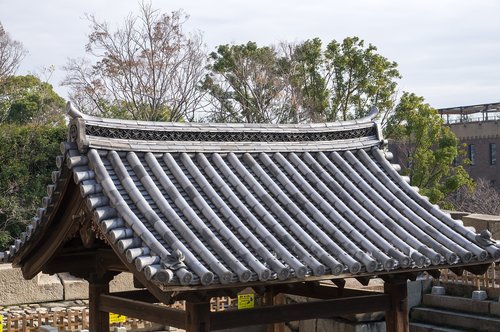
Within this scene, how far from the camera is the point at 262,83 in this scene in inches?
1218

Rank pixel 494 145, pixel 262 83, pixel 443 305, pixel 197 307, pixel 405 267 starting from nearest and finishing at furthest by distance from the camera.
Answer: pixel 197 307
pixel 405 267
pixel 443 305
pixel 262 83
pixel 494 145

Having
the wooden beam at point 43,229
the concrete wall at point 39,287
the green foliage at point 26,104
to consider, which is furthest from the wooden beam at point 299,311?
the green foliage at point 26,104

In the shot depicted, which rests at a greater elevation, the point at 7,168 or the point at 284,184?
the point at 7,168

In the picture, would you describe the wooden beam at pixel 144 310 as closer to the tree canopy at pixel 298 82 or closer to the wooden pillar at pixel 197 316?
the wooden pillar at pixel 197 316

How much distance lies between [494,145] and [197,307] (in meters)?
42.0

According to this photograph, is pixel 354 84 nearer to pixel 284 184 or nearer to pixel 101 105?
pixel 101 105

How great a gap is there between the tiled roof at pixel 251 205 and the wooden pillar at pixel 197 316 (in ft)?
1.72

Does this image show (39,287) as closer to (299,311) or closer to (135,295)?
(135,295)

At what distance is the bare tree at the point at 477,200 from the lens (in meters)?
35.5

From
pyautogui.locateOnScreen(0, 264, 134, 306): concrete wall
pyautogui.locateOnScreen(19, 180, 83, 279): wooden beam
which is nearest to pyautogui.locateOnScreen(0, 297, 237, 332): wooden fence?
pyautogui.locateOnScreen(0, 264, 134, 306): concrete wall

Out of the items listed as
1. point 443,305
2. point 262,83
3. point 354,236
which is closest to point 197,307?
point 354,236

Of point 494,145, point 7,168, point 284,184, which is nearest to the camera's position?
point 284,184

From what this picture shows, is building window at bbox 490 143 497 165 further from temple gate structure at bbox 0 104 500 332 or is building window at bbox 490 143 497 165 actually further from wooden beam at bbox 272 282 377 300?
wooden beam at bbox 272 282 377 300

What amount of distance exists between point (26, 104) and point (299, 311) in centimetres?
2762
